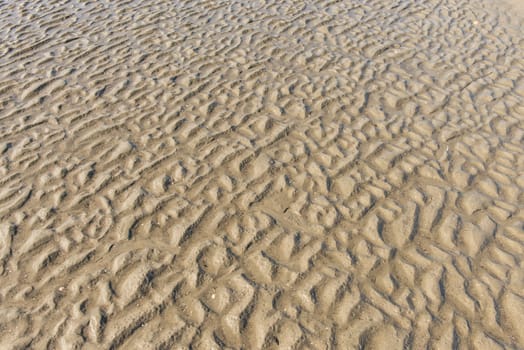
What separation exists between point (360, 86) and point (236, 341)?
5133mm

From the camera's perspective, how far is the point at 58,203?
5.31 meters

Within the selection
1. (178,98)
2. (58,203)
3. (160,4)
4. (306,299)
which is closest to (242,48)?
(178,98)

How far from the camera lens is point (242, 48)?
8648 millimetres

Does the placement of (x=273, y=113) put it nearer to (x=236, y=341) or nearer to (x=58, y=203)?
(x=58, y=203)

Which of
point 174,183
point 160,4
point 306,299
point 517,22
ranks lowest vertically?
point 517,22

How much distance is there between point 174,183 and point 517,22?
9.06 meters

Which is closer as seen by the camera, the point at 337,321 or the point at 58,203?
the point at 337,321

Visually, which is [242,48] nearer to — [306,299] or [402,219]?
[402,219]

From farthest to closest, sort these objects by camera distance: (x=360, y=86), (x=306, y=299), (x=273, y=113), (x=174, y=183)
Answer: (x=360, y=86) → (x=273, y=113) → (x=174, y=183) → (x=306, y=299)

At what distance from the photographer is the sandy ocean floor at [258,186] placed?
4.21 m

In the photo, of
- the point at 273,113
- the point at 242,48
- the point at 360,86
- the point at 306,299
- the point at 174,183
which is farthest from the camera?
the point at 242,48

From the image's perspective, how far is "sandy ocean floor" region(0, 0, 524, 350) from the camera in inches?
166

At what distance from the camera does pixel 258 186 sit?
561 cm

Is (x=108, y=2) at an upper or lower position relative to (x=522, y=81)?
upper
